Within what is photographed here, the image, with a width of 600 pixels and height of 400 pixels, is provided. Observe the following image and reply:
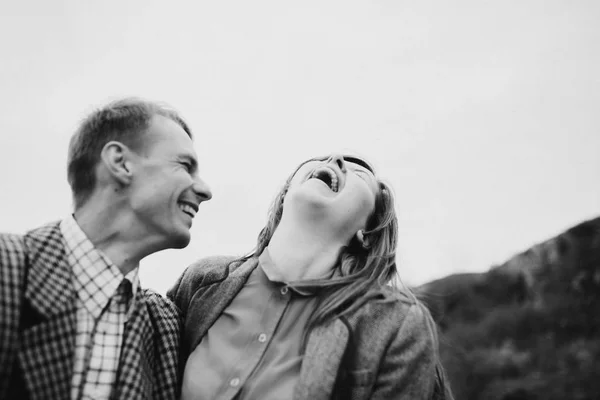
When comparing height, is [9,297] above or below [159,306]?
above

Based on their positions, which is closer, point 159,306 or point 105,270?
point 105,270

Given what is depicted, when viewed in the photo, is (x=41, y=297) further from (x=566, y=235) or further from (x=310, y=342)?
(x=566, y=235)

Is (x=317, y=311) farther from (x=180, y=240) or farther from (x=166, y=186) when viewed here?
(x=166, y=186)

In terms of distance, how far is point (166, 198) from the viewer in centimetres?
234

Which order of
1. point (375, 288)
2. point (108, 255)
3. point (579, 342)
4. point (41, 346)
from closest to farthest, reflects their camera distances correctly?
point (41, 346)
point (108, 255)
point (375, 288)
point (579, 342)

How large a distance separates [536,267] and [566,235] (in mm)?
555

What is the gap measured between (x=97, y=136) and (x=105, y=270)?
0.59m

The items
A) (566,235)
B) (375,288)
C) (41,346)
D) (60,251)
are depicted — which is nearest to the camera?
(41,346)

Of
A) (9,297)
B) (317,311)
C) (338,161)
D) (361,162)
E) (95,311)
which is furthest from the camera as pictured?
(361,162)

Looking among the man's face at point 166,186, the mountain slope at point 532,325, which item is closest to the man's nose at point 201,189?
the man's face at point 166,186

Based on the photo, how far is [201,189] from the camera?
2496mm

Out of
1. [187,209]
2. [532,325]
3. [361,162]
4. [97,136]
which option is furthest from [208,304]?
[532,325]

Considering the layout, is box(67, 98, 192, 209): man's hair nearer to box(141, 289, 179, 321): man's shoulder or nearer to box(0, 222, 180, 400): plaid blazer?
box(0, 222, 180, 400): plaid blazer

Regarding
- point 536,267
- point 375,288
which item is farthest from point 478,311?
point 375,288
